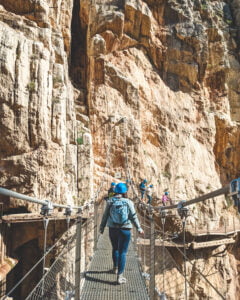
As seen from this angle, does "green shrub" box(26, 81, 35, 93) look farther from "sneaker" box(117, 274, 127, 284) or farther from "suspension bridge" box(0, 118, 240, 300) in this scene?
"sneaker" box(117, 274, 127, 284)

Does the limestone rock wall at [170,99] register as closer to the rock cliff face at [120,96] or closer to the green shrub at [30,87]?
the rock cliff face at [120,96]

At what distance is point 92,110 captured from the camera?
1098cm

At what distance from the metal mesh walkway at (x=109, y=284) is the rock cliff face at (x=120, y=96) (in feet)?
13.2

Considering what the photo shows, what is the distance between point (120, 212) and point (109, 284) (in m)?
0.77

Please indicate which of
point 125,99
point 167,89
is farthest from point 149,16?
point 125,99

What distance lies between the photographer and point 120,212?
292 centimetres

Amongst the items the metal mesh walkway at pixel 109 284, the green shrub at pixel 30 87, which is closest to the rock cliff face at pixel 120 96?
the green shrub at pixel 30 87

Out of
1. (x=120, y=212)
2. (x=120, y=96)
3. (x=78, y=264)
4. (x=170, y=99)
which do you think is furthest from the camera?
(x=170, y=99)

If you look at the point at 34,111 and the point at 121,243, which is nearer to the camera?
the point at 121,243

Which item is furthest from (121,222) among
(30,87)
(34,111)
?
(30,87)

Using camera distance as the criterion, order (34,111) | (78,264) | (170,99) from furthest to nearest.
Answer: (170,99)
(34,111)
(78,264)

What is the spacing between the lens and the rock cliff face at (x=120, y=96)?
288 inches

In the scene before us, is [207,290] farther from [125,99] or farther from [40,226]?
[125,99]

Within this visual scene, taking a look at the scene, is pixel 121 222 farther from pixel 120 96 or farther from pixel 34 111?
pixel 120 96
